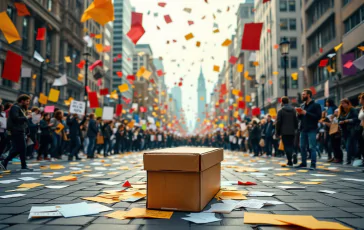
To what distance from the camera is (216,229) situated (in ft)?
8.91

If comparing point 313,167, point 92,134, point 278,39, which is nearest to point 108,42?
point 278,39

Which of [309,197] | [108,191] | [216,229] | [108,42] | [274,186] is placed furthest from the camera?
[108,42]

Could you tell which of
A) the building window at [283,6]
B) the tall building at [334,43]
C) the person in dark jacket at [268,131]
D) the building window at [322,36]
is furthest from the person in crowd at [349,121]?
the building window at [283,6]

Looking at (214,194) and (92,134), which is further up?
(92,134)

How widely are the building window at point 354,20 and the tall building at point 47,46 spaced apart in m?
23.3

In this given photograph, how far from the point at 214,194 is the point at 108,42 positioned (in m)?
67.1

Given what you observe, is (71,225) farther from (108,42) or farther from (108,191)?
(108,42)

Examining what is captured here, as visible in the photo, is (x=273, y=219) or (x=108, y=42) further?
(x=108, y=42)

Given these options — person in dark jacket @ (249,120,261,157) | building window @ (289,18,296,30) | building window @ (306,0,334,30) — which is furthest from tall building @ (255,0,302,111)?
person in dark jacket @ (249,120,261,157)

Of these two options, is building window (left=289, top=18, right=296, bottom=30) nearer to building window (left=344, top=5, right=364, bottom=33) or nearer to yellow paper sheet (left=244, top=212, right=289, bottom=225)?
building window (left=344, top=5, right=364, bottom=33)

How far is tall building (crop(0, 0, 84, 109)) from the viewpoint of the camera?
2756cm

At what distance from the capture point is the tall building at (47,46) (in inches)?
1085

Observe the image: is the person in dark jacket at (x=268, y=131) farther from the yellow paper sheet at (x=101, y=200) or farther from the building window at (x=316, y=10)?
the building window at (x=316, y=10)

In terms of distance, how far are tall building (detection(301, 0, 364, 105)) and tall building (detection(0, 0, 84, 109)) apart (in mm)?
22821
